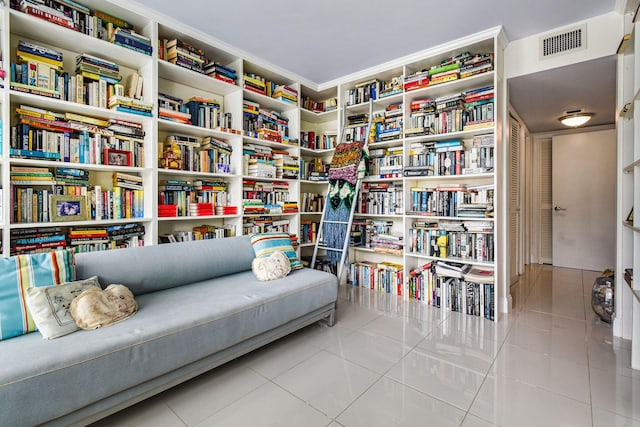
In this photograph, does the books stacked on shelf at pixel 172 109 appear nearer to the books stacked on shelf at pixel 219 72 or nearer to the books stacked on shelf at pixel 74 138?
the books stacked on shelf at pixel 74 138

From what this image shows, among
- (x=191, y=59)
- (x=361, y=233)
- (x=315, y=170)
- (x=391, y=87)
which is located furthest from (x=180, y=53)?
(x=361, y=233)

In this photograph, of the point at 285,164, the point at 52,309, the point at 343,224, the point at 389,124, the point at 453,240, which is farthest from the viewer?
the point at 285,164

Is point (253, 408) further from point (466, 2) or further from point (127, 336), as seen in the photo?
point (466, 2)

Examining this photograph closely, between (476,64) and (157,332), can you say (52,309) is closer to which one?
(157,332)

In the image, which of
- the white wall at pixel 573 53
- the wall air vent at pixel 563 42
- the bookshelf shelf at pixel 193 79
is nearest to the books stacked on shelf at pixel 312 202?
the bookshelf shelf at pixel 193 79

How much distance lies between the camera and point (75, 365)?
4.00ft

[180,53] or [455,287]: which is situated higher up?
[180,53]

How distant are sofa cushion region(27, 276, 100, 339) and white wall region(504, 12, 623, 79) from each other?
3747 millimetres

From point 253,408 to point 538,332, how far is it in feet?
7.48

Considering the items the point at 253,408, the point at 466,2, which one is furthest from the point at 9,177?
the point at 466,2

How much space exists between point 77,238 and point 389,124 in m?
3.16

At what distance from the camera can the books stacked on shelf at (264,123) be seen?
333 centimetres

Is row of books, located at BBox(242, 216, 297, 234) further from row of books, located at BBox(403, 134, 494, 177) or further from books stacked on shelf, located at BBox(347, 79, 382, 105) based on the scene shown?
books stacked on shelf, located at BBox(347, 79, 382, 105)

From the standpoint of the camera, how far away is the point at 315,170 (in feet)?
13.9
